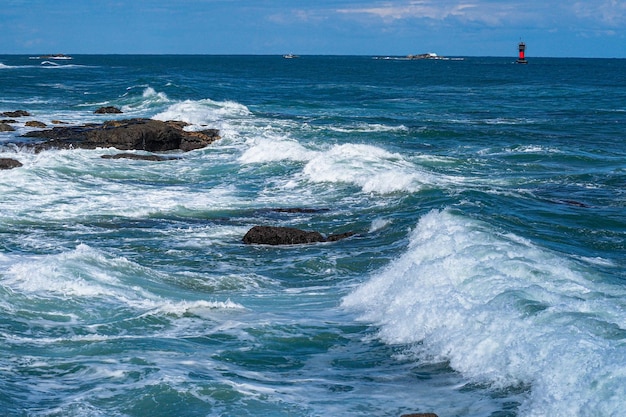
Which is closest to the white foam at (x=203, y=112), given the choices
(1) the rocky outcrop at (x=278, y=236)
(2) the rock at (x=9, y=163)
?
(2) the rock at (x=9, y=163)

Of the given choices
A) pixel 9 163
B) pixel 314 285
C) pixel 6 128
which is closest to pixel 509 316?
pixel 314 285

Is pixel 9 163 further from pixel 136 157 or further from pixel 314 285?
pixel 314 285

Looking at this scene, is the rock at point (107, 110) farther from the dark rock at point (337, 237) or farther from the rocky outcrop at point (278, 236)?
the dark rock at point (337, 237)

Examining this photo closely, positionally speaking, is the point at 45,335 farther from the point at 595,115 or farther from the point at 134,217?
the point at 595,115

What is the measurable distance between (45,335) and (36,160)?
1762 cm

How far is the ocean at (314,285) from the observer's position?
892 cm

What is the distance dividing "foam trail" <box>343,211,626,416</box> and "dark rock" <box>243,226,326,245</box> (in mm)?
2782

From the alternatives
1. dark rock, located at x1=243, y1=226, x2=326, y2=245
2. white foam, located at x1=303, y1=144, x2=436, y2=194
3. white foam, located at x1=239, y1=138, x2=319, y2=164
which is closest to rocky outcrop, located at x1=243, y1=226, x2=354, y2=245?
dark rock, located at x1=243, y1=226, x2=326, y2=245

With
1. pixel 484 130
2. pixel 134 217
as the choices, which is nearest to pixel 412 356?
pixel 134 217

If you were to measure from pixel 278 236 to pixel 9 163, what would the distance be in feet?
39.9

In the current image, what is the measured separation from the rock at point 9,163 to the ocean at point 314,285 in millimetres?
326

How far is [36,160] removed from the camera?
27469 millimetres

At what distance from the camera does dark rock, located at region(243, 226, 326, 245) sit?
16875mm

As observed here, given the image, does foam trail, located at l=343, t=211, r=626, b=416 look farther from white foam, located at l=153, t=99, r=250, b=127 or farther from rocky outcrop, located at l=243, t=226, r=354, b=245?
white foam, located at l=153, t=99, r=250, b=127
